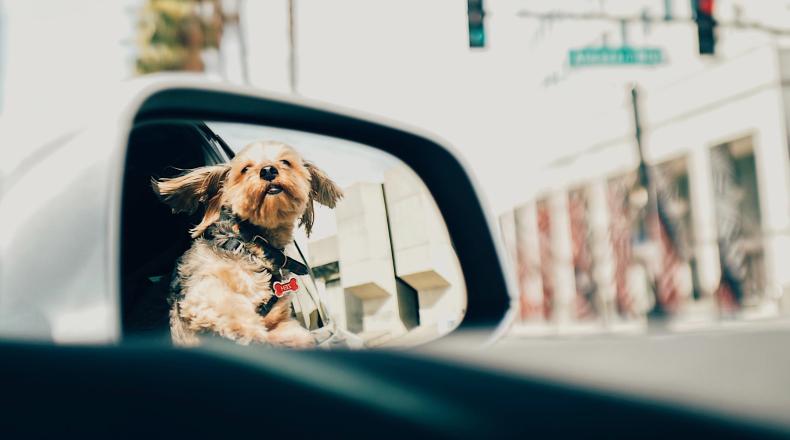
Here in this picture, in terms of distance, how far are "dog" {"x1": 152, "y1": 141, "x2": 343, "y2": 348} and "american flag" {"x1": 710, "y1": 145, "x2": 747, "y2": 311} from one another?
1816 cm

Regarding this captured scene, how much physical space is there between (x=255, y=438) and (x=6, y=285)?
0.65m

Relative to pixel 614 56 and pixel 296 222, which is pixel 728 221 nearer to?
pixel 614 56

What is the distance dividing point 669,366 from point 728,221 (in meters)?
20.8

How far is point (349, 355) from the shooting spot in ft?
2.21

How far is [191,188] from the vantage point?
5.36ft

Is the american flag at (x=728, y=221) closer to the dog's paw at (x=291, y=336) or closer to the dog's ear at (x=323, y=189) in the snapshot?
the dog's ear at (x=323, y=189)

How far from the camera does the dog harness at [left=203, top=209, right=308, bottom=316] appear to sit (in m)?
1.62

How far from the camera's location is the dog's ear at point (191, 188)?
5.33 ft

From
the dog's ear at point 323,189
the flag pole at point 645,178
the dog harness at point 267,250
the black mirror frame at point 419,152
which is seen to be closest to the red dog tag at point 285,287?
the dog harness at point 267,250

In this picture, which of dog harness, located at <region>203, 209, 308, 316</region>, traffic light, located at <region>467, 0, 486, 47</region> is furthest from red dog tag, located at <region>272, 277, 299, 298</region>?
traffic light, located at <region>467, 0, 486, 47</region>

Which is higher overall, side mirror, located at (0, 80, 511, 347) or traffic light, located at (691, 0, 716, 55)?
traffic light, located at (691, 0, 716, 55)

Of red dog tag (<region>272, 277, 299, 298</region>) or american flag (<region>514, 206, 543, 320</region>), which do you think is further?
american flag (<region>514, 206, 543, 320</region>)

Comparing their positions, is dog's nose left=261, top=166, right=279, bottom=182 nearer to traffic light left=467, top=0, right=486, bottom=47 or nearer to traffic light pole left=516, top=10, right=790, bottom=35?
traffic light left=467, top=0, right=486, bottom=47

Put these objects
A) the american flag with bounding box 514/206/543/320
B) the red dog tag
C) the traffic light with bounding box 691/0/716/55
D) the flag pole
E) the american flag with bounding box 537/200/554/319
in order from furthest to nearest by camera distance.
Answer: the american flag with bounding box 514/206/543/320 → the american flag with bounding box 537/200/554/319 → the flag pole → the traffic light with bounding box 691/0/716/55 → the red dog tag
